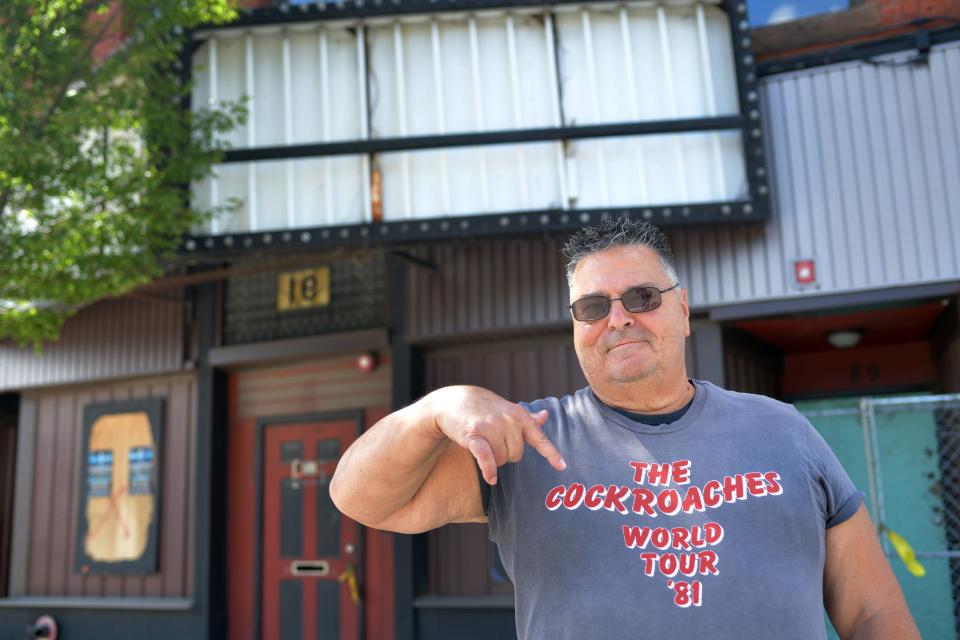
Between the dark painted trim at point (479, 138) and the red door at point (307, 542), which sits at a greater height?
the dark painted trim at point (479, 138)

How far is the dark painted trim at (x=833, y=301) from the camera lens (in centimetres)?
618

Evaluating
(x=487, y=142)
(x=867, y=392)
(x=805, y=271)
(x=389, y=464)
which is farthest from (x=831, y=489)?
(x=867, y=392)

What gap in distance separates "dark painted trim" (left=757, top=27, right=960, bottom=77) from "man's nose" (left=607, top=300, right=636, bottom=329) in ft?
18.2

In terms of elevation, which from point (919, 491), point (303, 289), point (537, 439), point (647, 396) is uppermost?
point (303, 289)

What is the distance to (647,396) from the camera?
6.17 ft

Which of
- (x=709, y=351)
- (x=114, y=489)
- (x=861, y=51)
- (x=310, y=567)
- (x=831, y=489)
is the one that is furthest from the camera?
(x=114, y=489)

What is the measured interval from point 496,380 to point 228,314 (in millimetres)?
2900

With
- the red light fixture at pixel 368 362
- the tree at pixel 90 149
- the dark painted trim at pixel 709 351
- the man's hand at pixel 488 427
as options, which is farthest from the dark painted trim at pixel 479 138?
the man's hand at pixel 488 427

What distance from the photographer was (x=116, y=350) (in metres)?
9.20

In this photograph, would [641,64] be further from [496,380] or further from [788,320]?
[496,380]

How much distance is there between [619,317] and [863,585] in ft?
2.60

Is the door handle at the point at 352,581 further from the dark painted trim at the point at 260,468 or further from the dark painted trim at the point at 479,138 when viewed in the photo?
the dark painted trim at the point at 479,138

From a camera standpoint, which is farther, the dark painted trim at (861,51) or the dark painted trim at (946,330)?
the dark painted trim at (946,330)

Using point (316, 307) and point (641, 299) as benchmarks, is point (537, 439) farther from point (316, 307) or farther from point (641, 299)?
point (316, 307)
